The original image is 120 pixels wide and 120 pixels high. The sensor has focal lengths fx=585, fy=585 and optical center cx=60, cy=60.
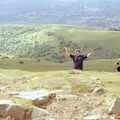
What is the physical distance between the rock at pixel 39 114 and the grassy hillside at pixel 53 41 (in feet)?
389

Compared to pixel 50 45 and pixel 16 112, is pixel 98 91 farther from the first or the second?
pixel 50 45

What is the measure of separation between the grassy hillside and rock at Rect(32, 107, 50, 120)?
118536 mm

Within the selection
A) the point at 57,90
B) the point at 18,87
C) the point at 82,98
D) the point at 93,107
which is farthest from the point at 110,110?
the point at 18,87

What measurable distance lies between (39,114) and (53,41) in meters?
145

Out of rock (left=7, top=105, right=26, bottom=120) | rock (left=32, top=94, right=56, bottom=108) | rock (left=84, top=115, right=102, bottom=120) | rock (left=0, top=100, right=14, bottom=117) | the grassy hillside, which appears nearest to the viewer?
rock (left=7, top=105, right=26, bottom=120)

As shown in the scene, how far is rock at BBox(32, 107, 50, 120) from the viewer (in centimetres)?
1217

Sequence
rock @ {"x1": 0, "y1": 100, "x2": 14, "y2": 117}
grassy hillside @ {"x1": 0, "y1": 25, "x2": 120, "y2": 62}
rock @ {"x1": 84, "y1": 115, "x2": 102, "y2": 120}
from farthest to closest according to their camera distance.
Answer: grassy hillside @ {"x1": 0, "y1": 25, "x2": 120, "y2": 62} → rock @ {"x1": 84, "y1": 115, "x2": 102, "y2": 120} → rock @ {"x1": 0, "y1": 100, "x2": 14, "y2": 117}

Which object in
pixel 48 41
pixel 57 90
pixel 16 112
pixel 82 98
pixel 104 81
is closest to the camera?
pixel 16 112

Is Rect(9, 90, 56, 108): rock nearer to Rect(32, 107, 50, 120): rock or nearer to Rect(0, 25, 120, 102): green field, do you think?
Rect(32, 107, 50, 120): rock

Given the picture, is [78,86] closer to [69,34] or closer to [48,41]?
[48,41]

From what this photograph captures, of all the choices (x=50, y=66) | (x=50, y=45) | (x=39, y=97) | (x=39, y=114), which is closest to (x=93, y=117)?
(x=39, y=114)

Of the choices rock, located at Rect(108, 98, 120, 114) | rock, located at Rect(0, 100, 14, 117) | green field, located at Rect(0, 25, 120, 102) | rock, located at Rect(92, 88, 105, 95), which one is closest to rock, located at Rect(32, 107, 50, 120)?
rock, located at Rect(0, 100, 14, 117)

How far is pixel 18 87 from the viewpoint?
55.0 feet

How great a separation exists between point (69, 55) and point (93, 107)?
34.1 ft
